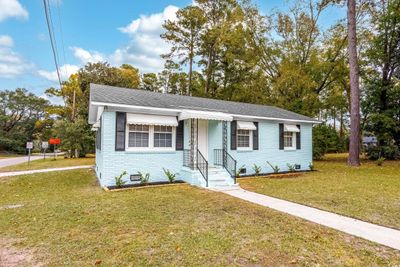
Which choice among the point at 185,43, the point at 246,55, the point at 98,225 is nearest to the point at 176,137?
the point at 98,225

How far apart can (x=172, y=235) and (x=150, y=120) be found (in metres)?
6.21

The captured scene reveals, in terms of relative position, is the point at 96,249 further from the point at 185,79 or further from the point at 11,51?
the point at 185,79

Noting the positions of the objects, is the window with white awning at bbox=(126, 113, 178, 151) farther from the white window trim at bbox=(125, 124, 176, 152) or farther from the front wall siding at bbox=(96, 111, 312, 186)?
the front wall siding at bbox=(96, 111, 312, 186)

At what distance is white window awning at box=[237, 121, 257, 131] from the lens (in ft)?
42.3

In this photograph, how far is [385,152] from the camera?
20625 mm

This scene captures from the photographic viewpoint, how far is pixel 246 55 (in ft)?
88.3

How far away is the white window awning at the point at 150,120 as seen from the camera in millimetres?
9844

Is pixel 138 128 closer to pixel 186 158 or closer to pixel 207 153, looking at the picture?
pixel 186 158

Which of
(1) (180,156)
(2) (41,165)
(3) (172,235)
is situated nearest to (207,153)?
(1) (180,156)

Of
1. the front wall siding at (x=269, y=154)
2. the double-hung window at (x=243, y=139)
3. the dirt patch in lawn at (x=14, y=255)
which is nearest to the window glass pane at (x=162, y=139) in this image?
the front wall siding at (x=269, y=154)

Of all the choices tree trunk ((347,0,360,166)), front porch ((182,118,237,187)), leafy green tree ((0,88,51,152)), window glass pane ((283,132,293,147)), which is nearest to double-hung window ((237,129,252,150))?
front porch ((182,118,237,187))

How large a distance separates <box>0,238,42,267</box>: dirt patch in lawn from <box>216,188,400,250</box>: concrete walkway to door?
18.2 feet

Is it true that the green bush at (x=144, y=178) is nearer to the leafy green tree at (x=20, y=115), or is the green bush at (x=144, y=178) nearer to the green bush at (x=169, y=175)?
the green bush at (x=169, y=175)

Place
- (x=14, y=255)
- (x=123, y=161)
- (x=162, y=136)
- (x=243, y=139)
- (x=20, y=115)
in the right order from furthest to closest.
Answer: (x=20, y=115) < (x=243, y=139) < (x=162, y=136) < (x=123, y=161) < (x=14, y=255)
